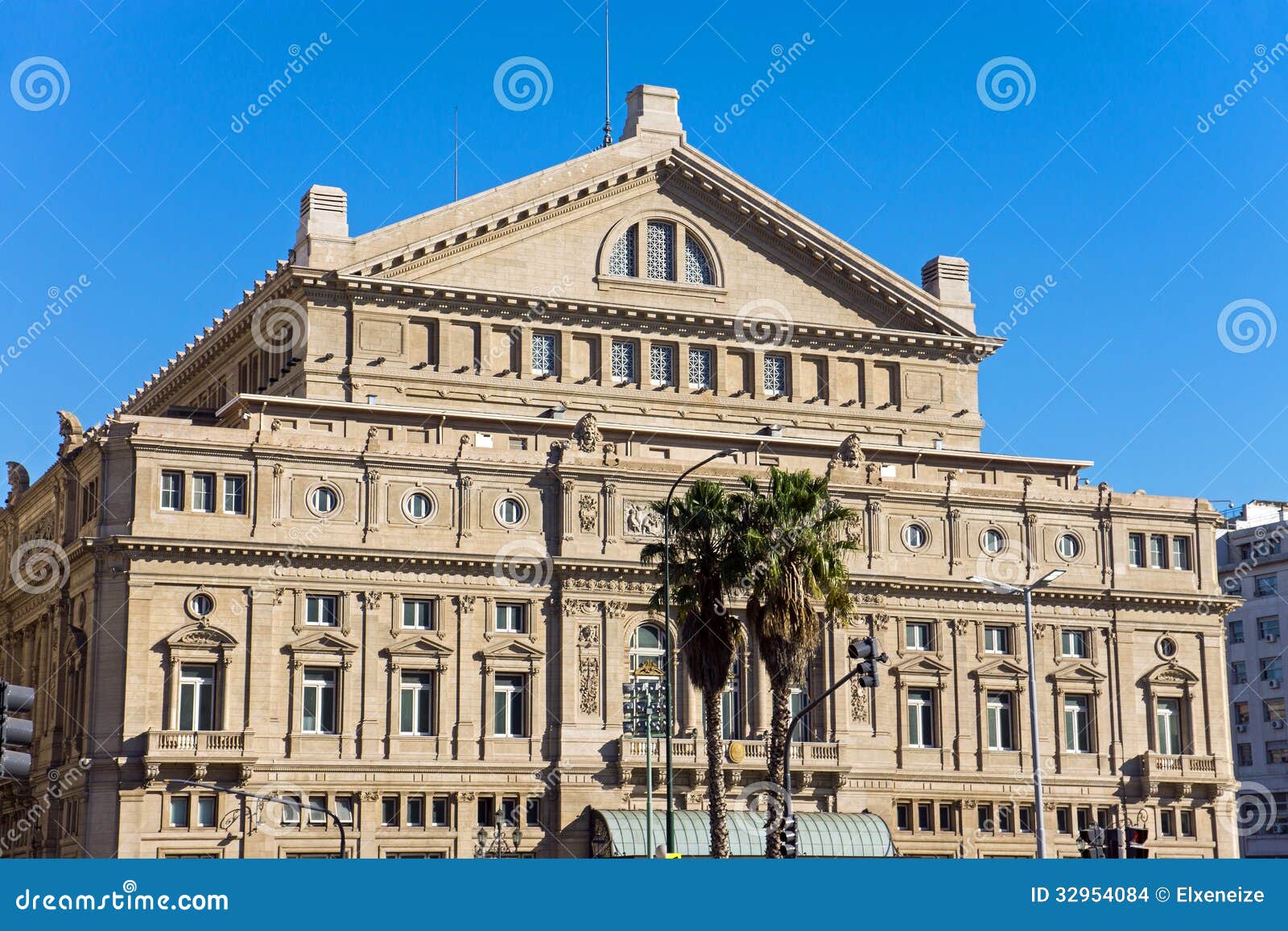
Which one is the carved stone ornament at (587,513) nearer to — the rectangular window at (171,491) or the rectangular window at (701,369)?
the rectangular window at (701,369)

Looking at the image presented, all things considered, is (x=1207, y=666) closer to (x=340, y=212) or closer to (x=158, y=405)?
(x=340, y=212)

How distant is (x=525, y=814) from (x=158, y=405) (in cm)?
3930

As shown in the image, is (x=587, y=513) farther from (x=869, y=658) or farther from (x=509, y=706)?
(x=869, y=658)

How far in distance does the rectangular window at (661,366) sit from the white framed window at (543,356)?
4500mm

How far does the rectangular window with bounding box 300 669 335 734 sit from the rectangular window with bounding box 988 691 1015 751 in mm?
28067

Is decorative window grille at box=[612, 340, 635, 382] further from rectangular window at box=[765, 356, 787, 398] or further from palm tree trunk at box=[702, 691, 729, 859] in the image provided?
palm tree trunk at box=[702, 691, 729, 859]

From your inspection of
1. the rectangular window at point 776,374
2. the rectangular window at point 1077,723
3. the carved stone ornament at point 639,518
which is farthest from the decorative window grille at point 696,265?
the rectangular window at point 1077,723

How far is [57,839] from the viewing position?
71375mm

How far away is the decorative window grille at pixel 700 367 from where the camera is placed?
84625mm

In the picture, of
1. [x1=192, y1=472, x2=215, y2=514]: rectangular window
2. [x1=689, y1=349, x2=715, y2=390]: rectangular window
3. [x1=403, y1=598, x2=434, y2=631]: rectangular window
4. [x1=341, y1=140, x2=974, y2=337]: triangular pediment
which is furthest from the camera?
[x1=689, y1=349, x2=715, y2=390]: rectangular window

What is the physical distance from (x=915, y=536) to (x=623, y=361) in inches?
586

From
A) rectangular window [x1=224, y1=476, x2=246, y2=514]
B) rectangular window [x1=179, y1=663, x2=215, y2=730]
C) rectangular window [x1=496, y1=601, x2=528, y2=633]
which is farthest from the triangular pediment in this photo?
rectangular window [x1=179, y1=663, x2=215, y2=730]

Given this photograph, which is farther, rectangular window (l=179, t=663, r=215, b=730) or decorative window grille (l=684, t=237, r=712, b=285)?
decorative window grille (l=684, t=237, r=712, b=285)

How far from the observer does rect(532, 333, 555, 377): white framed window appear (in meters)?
81.9
